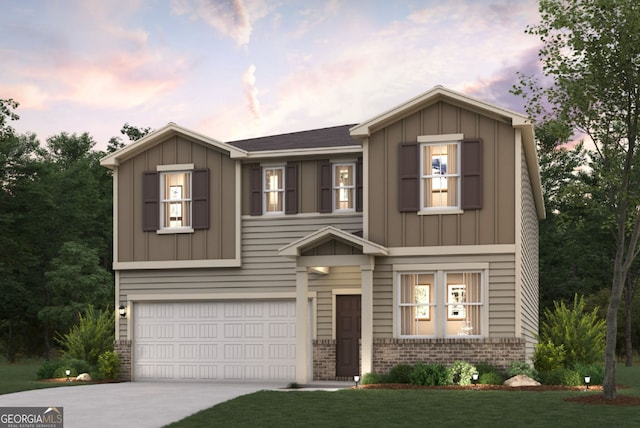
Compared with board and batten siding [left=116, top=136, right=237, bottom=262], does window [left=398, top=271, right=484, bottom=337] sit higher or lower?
lower

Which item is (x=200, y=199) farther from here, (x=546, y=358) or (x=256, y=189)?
(x=546, y=358)

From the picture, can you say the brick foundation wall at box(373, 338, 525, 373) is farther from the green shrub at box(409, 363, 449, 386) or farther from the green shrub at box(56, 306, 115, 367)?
the green shrub at box(56, 306, 115, 367)

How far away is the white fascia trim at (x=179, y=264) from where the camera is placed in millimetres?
23859

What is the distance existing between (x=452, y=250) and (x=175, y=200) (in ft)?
25.9

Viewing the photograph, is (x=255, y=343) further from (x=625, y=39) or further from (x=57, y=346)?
(x=57, y=346)

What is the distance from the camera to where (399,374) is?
20703mm

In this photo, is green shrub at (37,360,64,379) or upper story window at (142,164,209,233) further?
green shrub at (37,360,64,379)

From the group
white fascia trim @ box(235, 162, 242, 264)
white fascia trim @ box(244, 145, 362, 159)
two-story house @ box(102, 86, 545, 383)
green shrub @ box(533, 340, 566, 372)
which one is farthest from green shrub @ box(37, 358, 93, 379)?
green shrub @ box(533, 340, 566, 372)

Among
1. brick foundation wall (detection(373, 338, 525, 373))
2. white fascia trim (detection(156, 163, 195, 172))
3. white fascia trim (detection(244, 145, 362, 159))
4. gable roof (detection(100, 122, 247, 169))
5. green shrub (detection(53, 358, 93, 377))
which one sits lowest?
green shrub (detection(53, 358, 93, 377))

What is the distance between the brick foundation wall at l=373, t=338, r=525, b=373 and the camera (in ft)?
67.7

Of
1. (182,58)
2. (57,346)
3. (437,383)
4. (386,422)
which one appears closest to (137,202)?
(182,58)

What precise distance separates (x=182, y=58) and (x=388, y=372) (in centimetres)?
1185

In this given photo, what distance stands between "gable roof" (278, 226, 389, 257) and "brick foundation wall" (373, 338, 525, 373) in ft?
7.43

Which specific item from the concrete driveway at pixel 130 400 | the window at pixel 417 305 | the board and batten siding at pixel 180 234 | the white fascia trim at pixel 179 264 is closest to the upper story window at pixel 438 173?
the window at pixel 417 305
